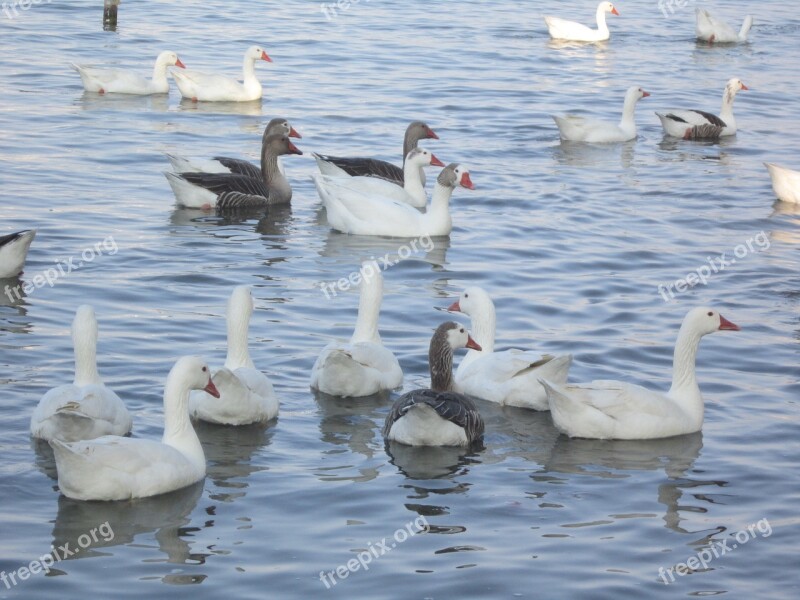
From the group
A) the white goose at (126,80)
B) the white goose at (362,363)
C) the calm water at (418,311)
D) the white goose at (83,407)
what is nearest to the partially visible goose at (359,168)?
the calm water at (418,311)

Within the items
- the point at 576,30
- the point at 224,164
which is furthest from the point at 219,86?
the point at 576,30

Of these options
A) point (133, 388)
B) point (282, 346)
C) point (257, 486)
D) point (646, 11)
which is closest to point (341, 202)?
point (282, 346)

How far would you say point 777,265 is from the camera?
1542 centimetres

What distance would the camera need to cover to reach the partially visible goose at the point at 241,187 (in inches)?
661

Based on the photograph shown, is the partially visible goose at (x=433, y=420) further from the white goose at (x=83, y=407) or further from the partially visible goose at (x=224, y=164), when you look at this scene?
the partially visible goose at (x=224, y=164)

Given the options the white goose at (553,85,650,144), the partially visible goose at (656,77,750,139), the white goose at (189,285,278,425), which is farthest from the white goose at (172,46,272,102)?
the white goose at (189,285,278,425)

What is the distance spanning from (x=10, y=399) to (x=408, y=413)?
312cm

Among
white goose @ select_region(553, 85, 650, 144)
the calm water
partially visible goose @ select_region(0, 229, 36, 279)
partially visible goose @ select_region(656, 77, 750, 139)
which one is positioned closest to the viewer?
the calm water

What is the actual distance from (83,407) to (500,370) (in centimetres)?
348

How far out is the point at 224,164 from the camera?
A: 1730 cm

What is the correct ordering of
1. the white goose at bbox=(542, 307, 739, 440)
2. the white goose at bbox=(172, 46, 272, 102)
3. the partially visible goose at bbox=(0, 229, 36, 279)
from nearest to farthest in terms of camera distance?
the white goose at bbox=(542, 307, 739, 440)
the partially visible goose at bbox=(0, 229, 36, 279)
the white goose at bbox=(172, 46, 272, 102)

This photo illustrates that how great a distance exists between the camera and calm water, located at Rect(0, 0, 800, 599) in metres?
8.34

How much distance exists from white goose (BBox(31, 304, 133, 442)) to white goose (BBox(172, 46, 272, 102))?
13.4 m

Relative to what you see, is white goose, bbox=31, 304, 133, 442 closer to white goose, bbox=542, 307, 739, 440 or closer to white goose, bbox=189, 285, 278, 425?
white goose, bbox=189, 285, 278, 425
